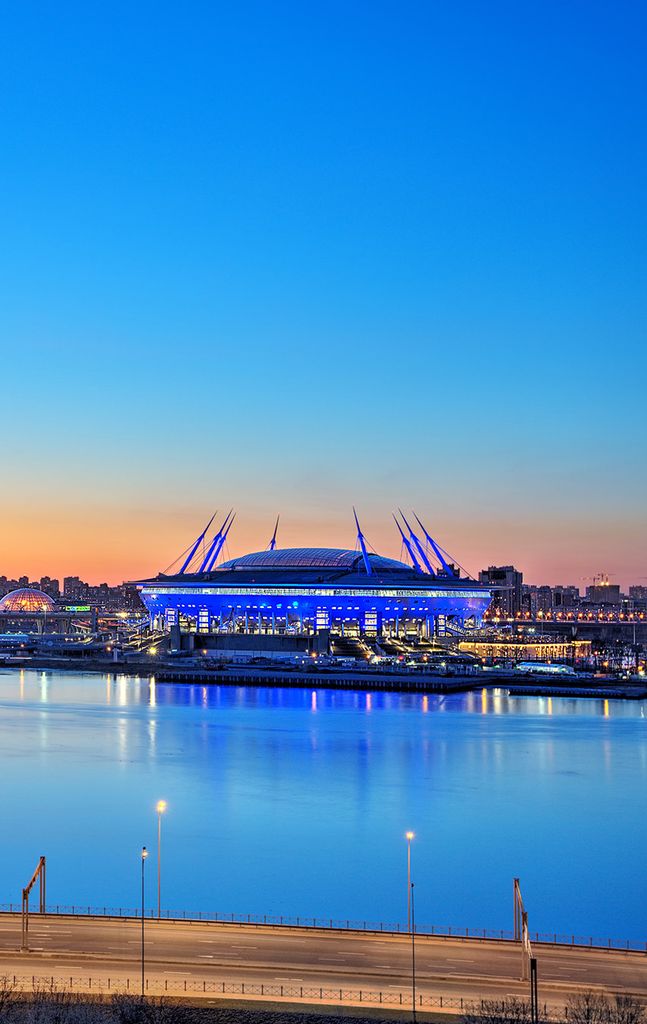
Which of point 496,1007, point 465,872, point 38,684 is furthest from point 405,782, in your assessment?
point 38,684

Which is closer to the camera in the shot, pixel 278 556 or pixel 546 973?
pixel 546 973

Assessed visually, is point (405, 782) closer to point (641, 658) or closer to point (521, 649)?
point (521, 649)

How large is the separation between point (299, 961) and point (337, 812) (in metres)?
9.02

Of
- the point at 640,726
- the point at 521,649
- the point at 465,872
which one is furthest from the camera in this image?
the point at 521,649

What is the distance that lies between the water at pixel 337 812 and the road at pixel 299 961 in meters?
2.49

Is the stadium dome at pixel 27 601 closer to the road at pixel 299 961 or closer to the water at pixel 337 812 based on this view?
the water at pixel 337 812

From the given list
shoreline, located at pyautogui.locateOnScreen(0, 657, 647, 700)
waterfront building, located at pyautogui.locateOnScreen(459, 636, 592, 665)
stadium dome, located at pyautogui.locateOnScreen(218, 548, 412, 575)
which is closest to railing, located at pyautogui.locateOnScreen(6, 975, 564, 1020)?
shoreline, located at pyautogui.locateOnScreen(0, 657, 647, 700)

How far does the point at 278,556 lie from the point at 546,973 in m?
58.4

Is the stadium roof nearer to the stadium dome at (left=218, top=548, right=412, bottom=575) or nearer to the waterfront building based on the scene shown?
the stadium dome at (left=218, top=548, right=412, bottom=575)

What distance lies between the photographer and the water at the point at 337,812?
43.0ft

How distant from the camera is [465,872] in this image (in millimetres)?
14281

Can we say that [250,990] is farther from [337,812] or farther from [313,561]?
[313,561]

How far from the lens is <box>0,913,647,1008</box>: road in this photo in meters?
8.58

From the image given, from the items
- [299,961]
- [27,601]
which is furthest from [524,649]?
[27,601]
